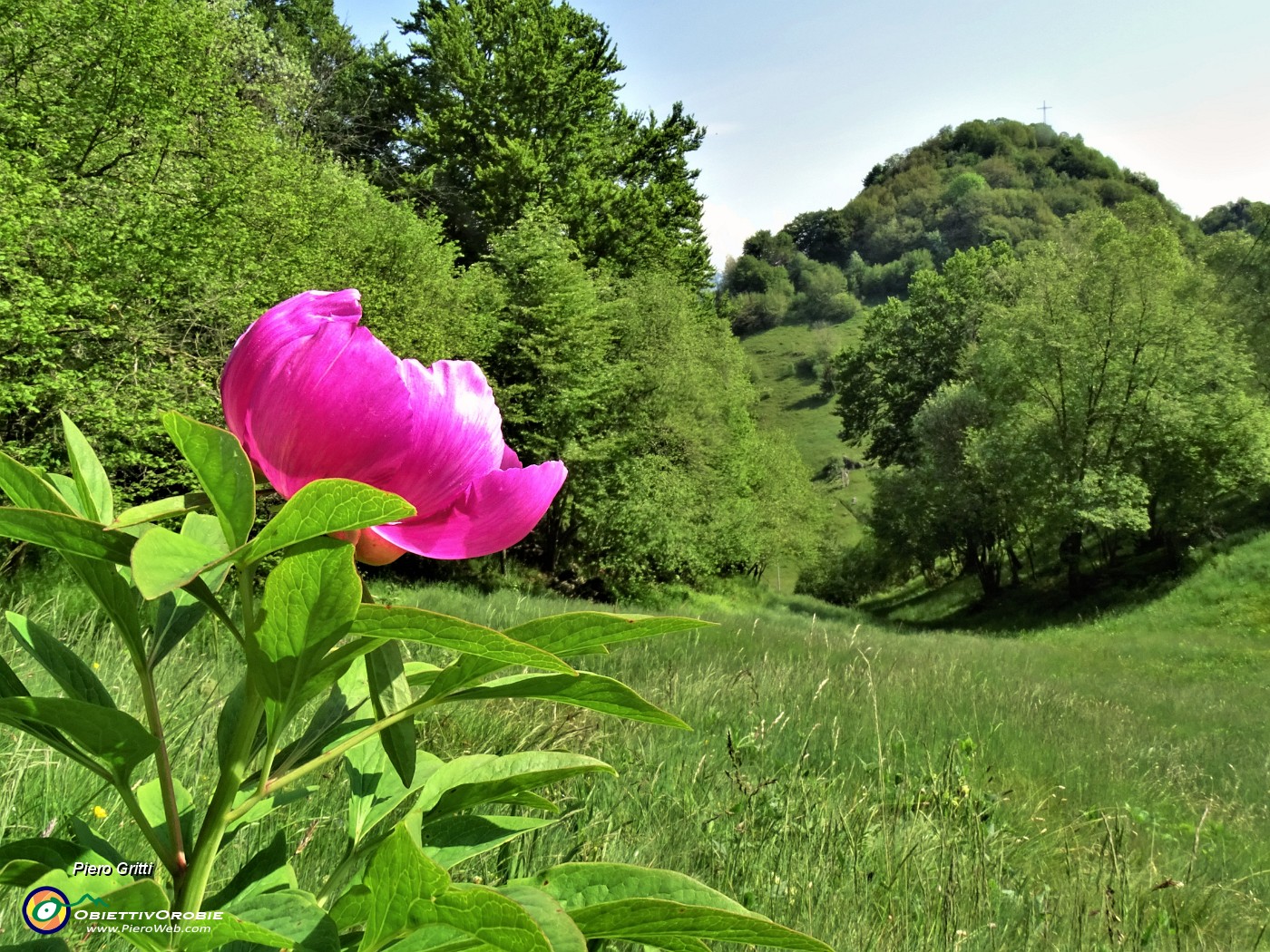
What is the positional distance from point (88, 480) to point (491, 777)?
366 mm

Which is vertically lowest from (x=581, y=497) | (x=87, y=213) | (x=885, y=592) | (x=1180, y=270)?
(x=885, y=592)

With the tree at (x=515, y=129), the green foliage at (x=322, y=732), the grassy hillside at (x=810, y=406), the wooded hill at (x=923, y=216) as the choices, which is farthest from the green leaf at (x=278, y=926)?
the wooded hill at (x=923, y=216)

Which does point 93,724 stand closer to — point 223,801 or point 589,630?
point 223,801

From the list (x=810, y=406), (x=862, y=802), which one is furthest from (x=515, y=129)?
(x=810, y=406)

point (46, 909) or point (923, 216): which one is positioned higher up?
point (923, 216)

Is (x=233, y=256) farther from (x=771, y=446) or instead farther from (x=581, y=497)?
(x=771, y=446)

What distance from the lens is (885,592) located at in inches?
1624

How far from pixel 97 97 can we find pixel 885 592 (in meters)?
39.8

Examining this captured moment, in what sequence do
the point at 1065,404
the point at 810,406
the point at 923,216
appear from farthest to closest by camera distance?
the point at 923,216
the point at 810,406
the point at 1065,404

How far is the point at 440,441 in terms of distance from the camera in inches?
19.8

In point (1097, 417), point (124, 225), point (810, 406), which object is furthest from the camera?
point (810, 406)

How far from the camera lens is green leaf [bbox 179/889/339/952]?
388 mm

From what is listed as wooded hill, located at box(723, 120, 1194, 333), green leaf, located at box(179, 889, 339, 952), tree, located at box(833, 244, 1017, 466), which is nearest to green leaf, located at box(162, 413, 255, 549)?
green leaf, located at box(179, 889, 339, 952)

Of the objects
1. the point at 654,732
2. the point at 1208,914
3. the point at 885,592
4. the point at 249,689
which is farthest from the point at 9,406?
the point at 885,592
